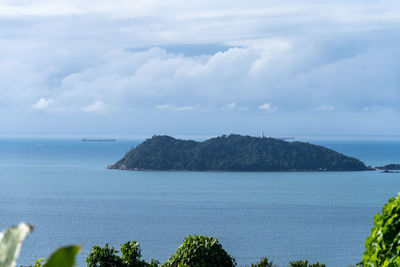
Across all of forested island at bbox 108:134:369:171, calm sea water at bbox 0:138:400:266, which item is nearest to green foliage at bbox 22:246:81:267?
calm sea water at bbox 0:138:400:266

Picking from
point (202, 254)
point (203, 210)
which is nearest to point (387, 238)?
point (202, 254)

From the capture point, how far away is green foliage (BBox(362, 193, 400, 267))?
3648 millimetres

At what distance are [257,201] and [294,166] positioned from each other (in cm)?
3533

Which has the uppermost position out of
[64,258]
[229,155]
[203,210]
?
[229,155]

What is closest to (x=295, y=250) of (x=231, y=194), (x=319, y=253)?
(x=319, y=253)

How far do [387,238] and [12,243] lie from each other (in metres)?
3.37

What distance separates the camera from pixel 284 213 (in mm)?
66938

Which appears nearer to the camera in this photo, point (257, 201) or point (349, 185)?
point (257, 201)

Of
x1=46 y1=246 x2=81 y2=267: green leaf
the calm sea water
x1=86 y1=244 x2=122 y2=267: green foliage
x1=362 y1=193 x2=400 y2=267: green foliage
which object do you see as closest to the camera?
x1=46 y1=246 x2=81 y2=267: green leaf

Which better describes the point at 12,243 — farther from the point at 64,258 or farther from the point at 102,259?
the point at 102,259

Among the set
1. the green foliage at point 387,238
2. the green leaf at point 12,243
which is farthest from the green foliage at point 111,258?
the green leaf at point 12,243

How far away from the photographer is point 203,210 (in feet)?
226

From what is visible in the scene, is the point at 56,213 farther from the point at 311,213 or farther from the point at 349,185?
the point at 349,185

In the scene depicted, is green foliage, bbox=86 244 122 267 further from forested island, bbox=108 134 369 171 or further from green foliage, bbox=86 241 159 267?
forested island, bbox=108 134 369 171
